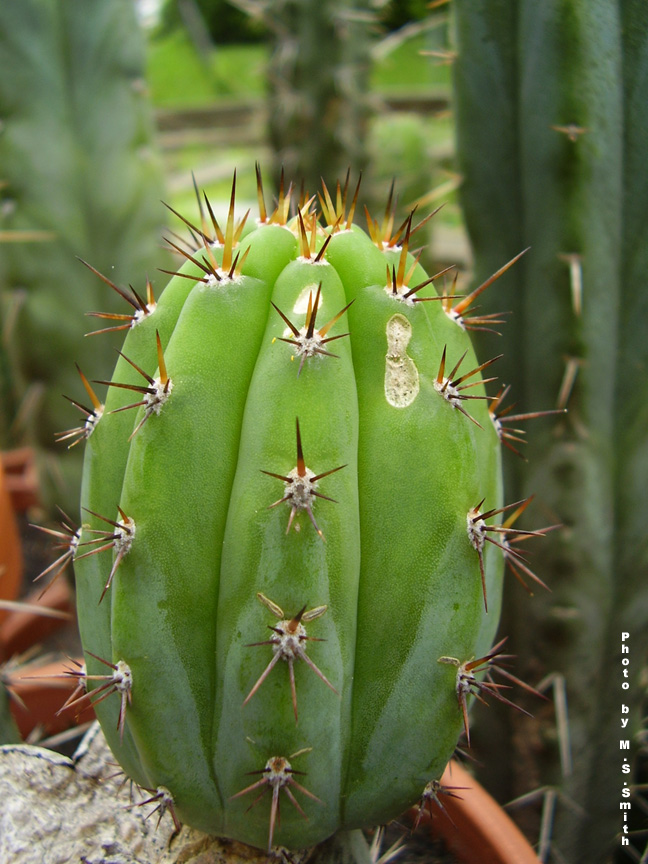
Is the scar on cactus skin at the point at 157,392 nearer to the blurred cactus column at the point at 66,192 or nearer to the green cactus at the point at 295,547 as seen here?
the green cactus at the point at 295,547

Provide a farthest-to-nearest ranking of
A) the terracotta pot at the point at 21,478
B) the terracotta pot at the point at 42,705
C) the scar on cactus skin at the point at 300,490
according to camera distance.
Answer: the terracotta pot at the point at 21,478 → the terracotta pot at the point at 42,705 → the scar on cactus skin at the point at 300,490

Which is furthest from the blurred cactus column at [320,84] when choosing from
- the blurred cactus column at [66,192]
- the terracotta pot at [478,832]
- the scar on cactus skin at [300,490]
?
the scar on cactus skin at [300,490]

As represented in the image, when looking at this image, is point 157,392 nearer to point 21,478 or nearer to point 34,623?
point 34,623

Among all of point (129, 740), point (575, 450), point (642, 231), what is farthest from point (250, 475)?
point (642, 231)

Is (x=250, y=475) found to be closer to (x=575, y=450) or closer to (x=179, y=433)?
(x=179, y=433)

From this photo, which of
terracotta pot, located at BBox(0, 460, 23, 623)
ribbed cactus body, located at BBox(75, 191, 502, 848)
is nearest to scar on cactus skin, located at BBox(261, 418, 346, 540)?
ribbed cactus body, located at BBox(75, 191, 502, 848)

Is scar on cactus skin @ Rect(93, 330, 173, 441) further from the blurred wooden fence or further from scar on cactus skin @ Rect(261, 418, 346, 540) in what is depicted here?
the blurred wooden fence

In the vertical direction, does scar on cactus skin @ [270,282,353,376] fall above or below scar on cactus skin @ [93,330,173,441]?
above
